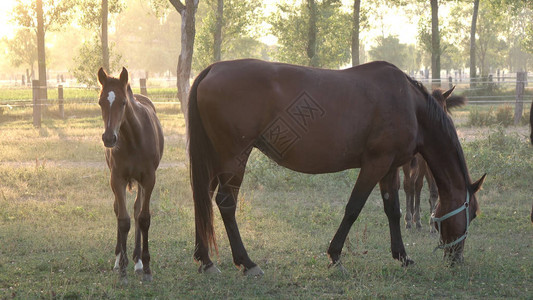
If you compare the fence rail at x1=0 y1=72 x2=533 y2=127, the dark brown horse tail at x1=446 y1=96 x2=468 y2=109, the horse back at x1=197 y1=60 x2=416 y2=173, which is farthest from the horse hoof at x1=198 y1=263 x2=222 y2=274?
the fence rail at x1=0 y1=72 x2=533 y2=127

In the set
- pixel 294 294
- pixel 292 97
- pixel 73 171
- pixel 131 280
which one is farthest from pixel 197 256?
pixel 73 171

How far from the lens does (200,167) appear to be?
211 inches

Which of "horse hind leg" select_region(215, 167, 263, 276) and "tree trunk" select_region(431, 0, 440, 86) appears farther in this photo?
"tree trunk" select_region(431, 0, 440, 86)

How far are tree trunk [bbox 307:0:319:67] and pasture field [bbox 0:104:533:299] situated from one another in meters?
13.1

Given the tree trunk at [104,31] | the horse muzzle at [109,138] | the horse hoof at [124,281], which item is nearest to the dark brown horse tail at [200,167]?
the horse hoof at [124,281]

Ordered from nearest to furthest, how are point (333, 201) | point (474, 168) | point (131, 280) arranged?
point (131, 280)
point (333, 201)
point (474, 168)

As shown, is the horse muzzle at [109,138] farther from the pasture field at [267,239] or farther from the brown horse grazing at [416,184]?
the brown horse grazing at [416,184]

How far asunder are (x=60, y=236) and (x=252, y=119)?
3.18 metres

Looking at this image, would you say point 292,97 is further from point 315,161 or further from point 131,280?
point 131,280

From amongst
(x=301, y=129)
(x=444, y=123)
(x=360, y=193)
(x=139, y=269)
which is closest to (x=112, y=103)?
(x=139, y=269)

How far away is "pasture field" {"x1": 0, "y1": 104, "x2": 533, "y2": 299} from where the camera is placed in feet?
15.8

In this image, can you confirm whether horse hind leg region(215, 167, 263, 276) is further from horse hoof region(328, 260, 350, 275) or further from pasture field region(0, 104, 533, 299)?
horse hoof region(328, 260, 350, 275)

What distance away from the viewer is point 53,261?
5637 millimetres

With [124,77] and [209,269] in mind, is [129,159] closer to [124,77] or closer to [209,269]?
[124,77]
